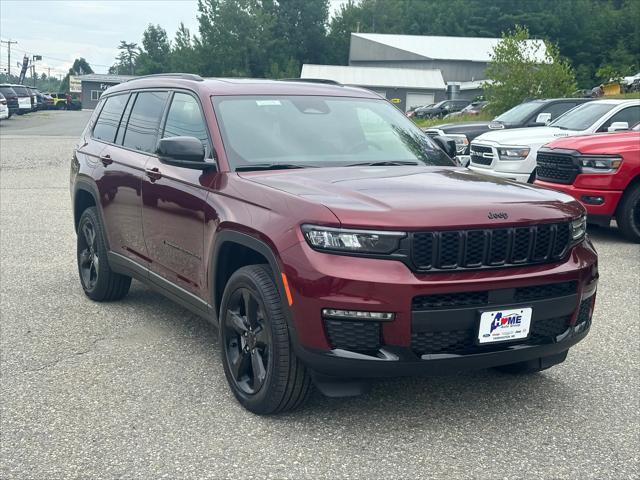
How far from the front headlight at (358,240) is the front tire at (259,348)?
45 cm

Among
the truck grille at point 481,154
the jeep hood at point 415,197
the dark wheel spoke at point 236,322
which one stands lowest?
the dark wheel spoke at point 236,322

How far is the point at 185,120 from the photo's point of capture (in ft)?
16.8

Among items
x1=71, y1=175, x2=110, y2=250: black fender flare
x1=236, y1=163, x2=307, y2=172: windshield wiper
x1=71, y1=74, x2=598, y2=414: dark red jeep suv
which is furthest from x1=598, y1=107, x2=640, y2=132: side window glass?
x1=236, y1=163, x2=307, y2=172: windshield wiper

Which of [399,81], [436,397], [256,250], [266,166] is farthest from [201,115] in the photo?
[399,81]

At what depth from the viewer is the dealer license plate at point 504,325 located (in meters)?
3.65

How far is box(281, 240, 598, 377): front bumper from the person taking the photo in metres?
3.50

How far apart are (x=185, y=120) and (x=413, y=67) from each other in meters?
78.6

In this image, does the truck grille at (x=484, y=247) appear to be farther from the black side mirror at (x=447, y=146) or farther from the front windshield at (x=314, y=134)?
the black side mirror at (x=447, y=146)

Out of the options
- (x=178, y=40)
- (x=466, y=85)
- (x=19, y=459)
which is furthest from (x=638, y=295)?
(x=178, y=40)

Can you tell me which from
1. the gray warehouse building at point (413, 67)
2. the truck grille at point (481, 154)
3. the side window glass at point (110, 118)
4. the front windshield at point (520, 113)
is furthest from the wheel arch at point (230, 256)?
the gray warehouse building at point (413, 67)

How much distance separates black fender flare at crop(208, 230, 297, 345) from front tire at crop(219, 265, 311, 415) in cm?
8

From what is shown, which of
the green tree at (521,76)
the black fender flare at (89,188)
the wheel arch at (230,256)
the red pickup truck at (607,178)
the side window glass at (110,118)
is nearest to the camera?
the wheel arch at (230,256)

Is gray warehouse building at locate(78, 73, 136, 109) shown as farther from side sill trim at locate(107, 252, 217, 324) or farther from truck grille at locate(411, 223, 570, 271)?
truck grille at locate(411, 223, 570, 271)

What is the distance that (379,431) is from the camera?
391 centimetres
